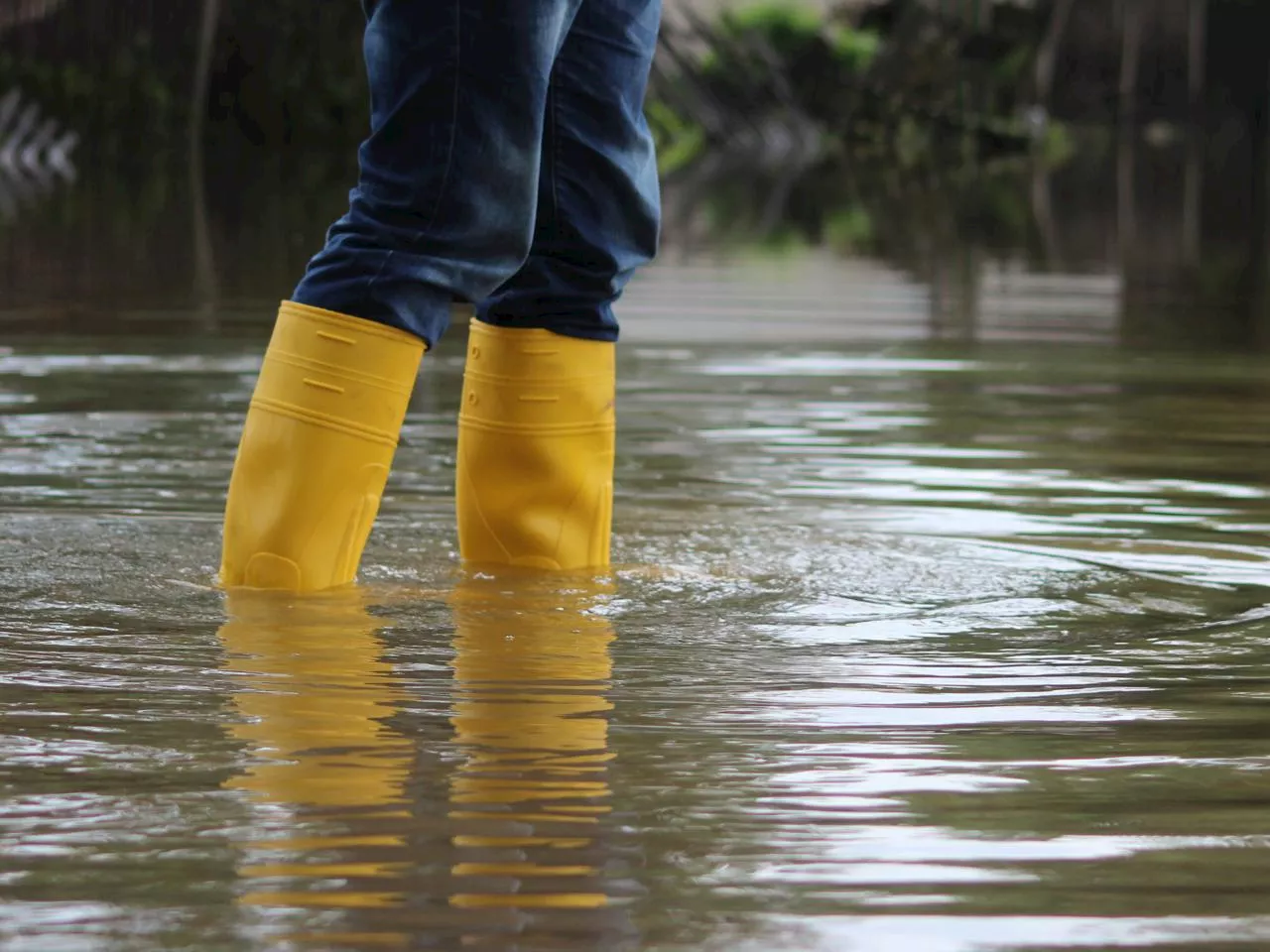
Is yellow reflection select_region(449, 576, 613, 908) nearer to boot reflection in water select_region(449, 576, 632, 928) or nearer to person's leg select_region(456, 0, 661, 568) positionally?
boot reflection in water select_region(449, 576, 632, 928)

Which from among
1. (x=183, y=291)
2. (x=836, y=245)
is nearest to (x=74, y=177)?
(x=836, y=245)

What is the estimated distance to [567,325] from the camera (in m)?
2.50

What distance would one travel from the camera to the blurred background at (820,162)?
687 centimetres

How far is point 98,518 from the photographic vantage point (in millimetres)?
2689

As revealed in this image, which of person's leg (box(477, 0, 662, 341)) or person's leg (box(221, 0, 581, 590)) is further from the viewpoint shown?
person's leg (box(477, 0, 662, 341))

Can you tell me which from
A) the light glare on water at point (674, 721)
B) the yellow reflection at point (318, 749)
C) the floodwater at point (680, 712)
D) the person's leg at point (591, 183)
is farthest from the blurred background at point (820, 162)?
the yellow reflection at point (318, 749)

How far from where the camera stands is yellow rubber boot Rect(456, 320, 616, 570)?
246cm

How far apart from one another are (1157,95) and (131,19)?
1632 cm

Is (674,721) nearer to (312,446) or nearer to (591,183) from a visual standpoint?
(312,446)

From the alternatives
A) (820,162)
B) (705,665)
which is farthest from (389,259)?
(820,162)

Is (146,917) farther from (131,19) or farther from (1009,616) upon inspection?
(131,19)

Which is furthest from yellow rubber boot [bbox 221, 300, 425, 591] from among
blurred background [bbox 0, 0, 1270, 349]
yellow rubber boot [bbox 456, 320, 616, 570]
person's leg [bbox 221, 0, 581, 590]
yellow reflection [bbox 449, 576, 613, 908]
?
blurred background [bbox 0, 0, 1270, 349]

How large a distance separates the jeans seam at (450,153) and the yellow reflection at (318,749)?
31 centimetres

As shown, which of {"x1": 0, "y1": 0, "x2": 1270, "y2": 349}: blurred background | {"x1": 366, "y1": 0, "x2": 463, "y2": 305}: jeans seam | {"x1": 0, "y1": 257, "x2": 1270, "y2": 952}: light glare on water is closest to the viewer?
{"x1": 0, "y1": 257, "x2": 1270, "y2": 952}: light glare on water
